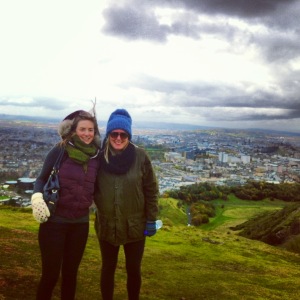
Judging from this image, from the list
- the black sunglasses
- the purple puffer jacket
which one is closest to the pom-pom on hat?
the black sunglasses

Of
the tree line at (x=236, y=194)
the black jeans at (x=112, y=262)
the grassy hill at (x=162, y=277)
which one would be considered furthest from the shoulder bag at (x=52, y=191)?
the tree line at (x=236, y=194)

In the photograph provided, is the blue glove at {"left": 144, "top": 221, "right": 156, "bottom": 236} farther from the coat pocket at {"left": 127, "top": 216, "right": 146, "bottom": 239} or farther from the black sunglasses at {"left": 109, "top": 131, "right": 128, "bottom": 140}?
the black sunglasses at {"left": 109, "top": 131, "right": 128, "bottom": 140}

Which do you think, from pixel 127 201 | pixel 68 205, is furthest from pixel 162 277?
pixel 68 205

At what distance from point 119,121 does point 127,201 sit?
4.10 ft

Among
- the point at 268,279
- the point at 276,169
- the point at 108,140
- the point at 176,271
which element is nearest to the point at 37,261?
the point at 176,271

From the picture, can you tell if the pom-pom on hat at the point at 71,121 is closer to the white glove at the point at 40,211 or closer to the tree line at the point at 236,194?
the white glove at the point at 40,211

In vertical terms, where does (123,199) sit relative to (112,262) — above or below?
above

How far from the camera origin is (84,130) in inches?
206

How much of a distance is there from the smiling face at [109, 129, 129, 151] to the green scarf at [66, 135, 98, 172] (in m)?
0.34

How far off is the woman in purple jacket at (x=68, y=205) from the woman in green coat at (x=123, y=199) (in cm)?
25

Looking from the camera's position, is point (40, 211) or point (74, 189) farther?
point (74, 189)

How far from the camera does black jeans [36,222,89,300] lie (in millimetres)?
4820

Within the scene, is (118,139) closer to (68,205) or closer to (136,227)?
(68,205)

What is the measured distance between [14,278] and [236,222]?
206ft
